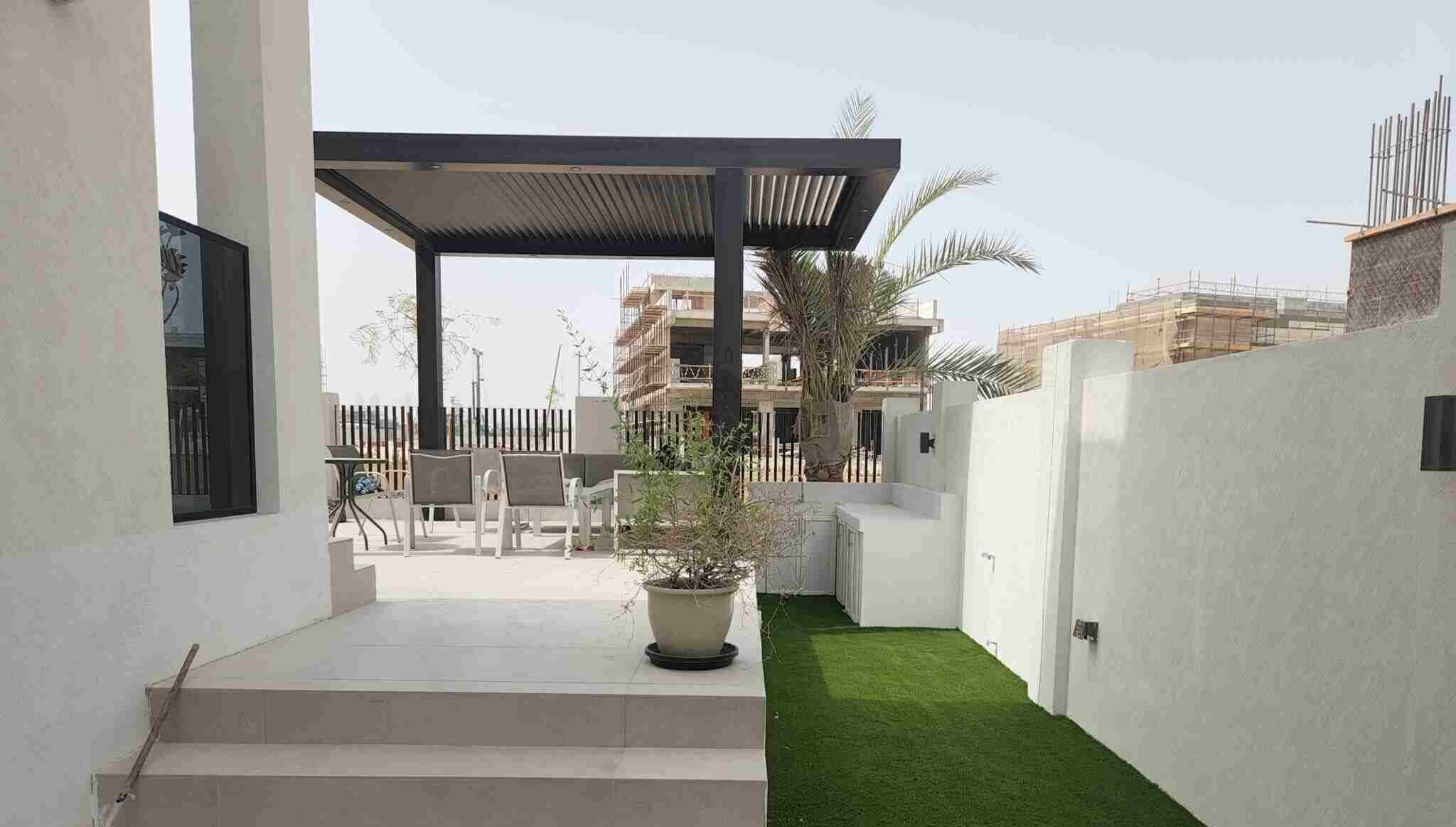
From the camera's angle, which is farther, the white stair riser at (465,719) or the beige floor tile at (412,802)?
the white stair riser at (465,719)

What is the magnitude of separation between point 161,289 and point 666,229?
197 inches

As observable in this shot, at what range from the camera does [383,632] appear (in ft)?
11.8

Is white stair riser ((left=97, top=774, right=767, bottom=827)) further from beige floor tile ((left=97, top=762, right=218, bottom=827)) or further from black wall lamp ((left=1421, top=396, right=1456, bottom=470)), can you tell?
black wall lamp ((left=1421, top=396, right=1456, bottom=470))

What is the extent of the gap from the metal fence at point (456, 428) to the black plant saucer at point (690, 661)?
6312 mm

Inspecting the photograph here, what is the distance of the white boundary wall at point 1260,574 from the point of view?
1.95m

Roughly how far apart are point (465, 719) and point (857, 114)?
6.76 meters

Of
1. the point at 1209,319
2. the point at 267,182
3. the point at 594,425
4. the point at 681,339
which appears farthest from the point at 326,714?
the point at 1209,319

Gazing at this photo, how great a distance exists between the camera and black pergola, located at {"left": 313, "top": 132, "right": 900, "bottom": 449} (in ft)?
17.1

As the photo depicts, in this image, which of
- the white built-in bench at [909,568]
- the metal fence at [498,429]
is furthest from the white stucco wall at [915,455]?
the metal fence at [498,429]

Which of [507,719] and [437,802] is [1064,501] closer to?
[507,719]

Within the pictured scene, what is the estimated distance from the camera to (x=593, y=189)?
6066 mm

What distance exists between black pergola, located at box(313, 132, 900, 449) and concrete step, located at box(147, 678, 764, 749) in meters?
2.92

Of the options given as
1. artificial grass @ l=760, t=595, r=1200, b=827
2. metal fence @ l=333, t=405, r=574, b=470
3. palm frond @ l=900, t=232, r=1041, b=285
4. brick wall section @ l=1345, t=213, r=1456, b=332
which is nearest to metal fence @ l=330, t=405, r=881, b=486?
metal fence @ l=333, t=405, r=574, b=470

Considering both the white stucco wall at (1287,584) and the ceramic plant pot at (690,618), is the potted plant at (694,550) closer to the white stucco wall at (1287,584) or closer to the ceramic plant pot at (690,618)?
the ceramic plant pot at (690,618)
